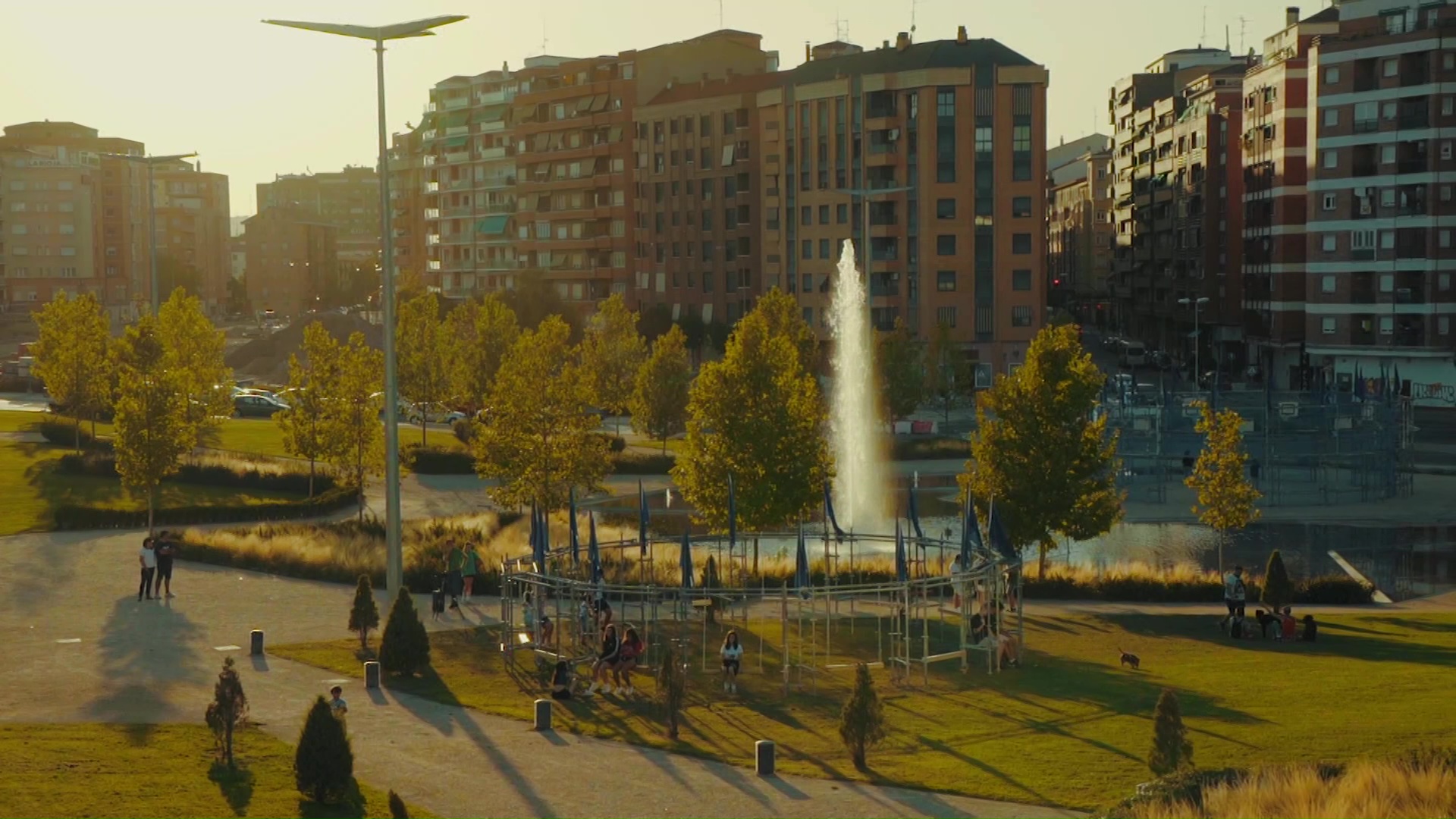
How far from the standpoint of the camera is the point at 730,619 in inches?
1332

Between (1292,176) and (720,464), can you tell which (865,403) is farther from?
(1292,176)

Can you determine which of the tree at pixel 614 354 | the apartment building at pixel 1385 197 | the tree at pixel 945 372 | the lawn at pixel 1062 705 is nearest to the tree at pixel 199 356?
the tree at pixel 614 354

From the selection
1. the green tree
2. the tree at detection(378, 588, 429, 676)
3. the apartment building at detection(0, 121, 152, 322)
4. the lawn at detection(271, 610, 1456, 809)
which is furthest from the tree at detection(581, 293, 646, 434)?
the apartment building at detection(0, 121, 152, 322)

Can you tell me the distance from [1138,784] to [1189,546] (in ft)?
94.0

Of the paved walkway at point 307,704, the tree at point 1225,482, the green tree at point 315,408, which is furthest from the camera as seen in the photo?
the green tree at point 315,408

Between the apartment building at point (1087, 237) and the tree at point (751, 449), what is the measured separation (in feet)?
416

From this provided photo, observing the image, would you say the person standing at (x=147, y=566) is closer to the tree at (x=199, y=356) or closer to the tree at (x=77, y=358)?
the tree at (x=199, y=356)

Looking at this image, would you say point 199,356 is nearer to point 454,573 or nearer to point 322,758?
point 454,573

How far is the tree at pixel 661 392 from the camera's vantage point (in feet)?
217

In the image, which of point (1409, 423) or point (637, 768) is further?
point (1409, 423)

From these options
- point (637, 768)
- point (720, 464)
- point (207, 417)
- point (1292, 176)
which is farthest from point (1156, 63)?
point (637, 768)

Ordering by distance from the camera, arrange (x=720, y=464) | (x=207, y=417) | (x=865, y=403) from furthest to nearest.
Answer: (x=865, y=403), (x=207, y=417), (x=720, y=464)

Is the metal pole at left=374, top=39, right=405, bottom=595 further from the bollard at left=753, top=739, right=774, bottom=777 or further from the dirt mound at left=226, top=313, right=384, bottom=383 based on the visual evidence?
the dirt mound at left=226, top=313, right=384, bottom=383

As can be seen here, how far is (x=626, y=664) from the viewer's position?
26.4m
